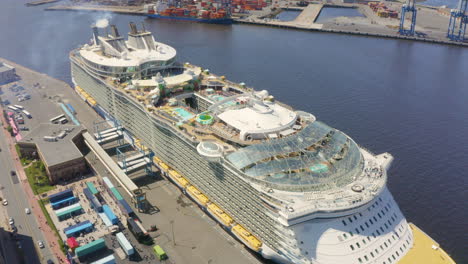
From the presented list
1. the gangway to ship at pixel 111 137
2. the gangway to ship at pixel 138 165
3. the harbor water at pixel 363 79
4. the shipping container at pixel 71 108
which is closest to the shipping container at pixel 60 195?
the gangway to ship at pixel 138 165

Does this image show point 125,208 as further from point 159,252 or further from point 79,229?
point 159,252

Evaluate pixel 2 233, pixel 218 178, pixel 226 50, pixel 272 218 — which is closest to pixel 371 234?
pixel 272 218

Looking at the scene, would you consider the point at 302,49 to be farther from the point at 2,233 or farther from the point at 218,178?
the point at 2,233

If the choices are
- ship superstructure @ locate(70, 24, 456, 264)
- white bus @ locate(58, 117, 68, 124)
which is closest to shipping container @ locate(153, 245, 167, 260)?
ship superstructure @ locate(70, 24, 456, 264)

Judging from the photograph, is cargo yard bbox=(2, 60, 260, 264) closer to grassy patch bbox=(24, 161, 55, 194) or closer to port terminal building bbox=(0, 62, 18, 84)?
grassy patch bbox=(24, 161, 55, 194)

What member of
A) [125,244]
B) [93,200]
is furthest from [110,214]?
[125,244]

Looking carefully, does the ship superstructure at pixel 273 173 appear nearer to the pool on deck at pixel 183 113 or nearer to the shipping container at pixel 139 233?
the pool on deck at pixel 183 113

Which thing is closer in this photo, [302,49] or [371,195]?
[371,195]
